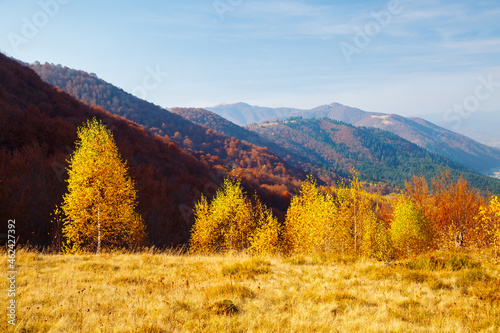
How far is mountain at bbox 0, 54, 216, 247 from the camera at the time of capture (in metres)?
24.5

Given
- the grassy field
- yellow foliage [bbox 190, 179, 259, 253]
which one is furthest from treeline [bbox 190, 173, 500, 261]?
the grassy field

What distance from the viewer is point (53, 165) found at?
29625 millimetres

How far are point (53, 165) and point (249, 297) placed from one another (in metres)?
31.3

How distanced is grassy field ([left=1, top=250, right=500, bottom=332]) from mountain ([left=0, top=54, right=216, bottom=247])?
663 inches

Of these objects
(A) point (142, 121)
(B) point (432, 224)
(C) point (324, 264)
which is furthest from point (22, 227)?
(A) point (142, 121)

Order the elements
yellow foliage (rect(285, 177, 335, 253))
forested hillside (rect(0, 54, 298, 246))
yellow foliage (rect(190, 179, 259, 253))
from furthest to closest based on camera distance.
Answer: yellow foliage (rect(190, 179, 259, 253)) < yellow foliage (rect(285, 177, 335, 253)) < forested hillside (rect(0, 54, 298, 246))

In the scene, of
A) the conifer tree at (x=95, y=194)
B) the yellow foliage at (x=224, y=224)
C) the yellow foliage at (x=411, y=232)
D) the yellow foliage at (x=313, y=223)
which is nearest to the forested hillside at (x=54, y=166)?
the conifer tree at (x=95, y=194)

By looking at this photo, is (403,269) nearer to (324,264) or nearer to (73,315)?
(324,264)

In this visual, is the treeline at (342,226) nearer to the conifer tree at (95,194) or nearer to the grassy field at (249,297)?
the conifer tree at (95,194)

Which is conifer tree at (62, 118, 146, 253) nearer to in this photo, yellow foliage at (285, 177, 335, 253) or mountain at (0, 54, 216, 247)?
mountain at (0, 54, 216, 247)

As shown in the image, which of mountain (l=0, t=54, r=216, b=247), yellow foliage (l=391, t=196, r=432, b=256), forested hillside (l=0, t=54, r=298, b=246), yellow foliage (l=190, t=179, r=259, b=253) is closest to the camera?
mountain (l=0, t=54, r=216, b=247)

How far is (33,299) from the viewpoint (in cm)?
651

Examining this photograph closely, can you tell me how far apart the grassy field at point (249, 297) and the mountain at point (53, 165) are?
1684 centimetres

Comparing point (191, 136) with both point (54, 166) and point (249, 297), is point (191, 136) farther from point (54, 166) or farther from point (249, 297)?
point (249, 297)
